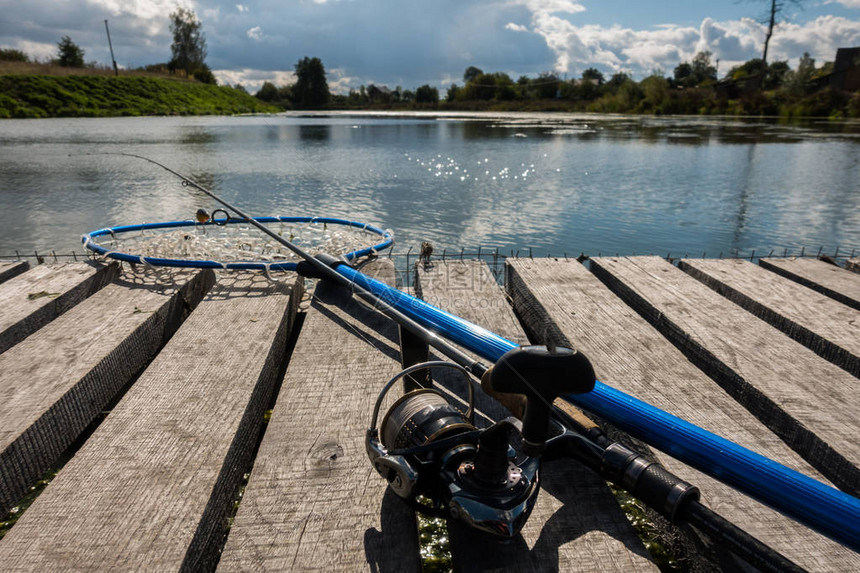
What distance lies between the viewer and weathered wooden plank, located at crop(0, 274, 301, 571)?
1692 millimetres

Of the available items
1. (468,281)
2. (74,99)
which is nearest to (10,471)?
(468,281)

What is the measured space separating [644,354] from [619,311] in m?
0.71

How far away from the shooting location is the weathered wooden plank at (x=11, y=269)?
4410 millimetres

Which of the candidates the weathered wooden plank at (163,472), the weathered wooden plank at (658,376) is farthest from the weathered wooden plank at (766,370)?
the weathered wooden plank at (163,472)

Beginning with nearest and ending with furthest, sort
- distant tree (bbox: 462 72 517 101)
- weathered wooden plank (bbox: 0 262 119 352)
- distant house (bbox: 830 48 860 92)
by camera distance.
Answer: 1. weathered wooden plank (bbox: 0 262 119 352)
2. distant house (bbox: 830 48 860 92)
3. distant tree (bbox: 462 72 517 101)

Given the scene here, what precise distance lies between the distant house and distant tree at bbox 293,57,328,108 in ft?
360

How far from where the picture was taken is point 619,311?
3.64 metres

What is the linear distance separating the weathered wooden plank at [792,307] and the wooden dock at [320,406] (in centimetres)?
2

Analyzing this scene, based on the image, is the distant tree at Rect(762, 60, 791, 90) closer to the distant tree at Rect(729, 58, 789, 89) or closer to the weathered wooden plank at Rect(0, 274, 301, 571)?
the distant tree at Rect(729, 58, 789, 89)

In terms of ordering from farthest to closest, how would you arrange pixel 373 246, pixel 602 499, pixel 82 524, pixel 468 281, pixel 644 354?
pixel 373 246
pixel 468 281
pixel 644 354
pixel 602 499
pixel 82 524

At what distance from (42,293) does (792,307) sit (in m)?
5.66

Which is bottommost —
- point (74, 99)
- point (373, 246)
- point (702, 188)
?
point (702, 188)

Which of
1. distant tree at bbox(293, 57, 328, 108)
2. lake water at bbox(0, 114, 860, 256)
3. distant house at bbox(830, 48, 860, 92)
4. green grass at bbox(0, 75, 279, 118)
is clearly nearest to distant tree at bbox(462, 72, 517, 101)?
distant tree at bbox(293, 57, 328, 108)

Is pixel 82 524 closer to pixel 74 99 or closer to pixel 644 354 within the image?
pixel 644 354
